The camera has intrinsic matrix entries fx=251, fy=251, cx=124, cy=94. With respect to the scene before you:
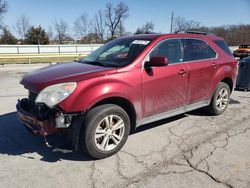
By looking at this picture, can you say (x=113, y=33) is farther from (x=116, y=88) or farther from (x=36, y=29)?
(x=116, y=88)

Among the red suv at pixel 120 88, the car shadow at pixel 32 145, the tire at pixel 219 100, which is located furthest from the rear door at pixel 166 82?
the tire at pixel 219 100

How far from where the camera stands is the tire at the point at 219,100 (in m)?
5.40

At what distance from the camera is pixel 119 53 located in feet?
14.2

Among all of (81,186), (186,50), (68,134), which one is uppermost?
(186,50)

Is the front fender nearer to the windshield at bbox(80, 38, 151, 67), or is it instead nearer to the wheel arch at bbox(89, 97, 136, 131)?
the wheel arch at bbox(89, 97, 136, 131)

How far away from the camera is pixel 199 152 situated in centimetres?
381

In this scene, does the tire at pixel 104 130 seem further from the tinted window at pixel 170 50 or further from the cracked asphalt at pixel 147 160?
the tinted window at pixel 170 50

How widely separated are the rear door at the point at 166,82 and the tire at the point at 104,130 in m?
0.52

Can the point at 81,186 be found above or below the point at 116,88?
below

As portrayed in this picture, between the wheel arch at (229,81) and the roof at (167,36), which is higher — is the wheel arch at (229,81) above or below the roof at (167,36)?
below

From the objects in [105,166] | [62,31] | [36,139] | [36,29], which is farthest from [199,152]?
[62,31]

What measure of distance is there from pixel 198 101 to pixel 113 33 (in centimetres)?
8213

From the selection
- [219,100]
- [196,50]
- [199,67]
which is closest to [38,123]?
[199,67]

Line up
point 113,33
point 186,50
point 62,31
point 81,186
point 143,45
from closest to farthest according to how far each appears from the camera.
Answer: point 81,186 < point 143,45 < point 186,50 < point 62,31 < point 113,33
